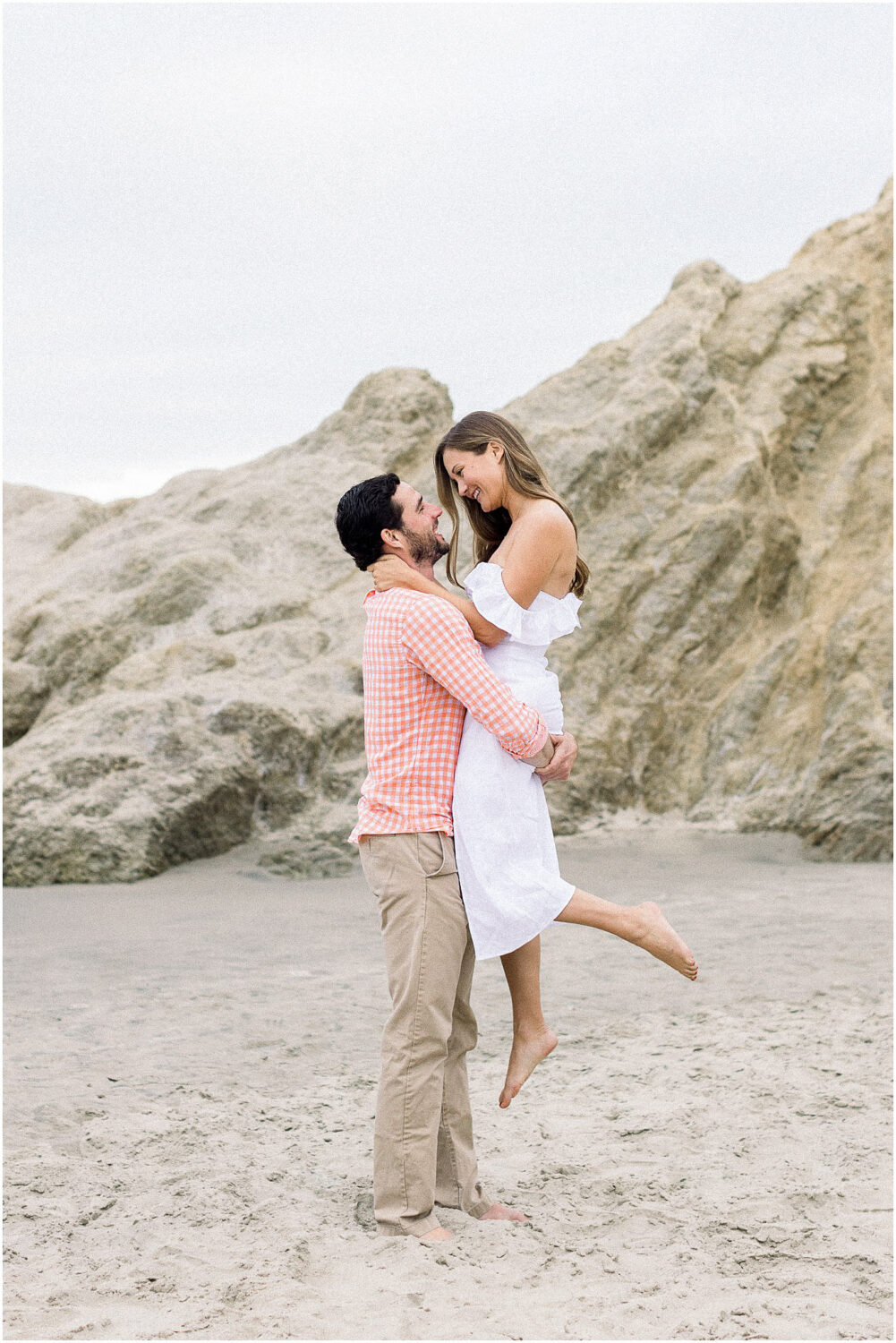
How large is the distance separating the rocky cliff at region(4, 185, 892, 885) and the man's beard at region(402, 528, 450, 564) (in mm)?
6701

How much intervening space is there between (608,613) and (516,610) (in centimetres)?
912

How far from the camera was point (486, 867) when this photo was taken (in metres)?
3.46

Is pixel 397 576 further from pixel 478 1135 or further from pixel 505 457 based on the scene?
pixel 478 1135

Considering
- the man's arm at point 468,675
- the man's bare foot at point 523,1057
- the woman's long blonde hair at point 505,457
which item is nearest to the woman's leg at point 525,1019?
the man's bare foot at point 523,1057

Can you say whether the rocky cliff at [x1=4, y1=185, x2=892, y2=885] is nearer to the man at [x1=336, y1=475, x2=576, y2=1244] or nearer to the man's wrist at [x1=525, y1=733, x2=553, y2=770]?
the man at [x1=336, y1=475, x2=576, y2=1244]

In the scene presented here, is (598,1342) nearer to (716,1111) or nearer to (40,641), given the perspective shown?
(716,1111)

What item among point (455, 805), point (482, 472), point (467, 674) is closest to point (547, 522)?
point (482, 472)

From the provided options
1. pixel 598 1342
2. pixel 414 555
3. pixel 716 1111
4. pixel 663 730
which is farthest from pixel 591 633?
pixel 598 1342

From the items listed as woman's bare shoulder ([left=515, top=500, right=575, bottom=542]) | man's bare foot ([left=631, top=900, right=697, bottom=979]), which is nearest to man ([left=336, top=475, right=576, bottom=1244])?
woman's bare shoulder ([left=515, top=500, right=575, bottom=542])

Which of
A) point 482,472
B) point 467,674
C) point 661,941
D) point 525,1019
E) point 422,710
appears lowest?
point 525,1019

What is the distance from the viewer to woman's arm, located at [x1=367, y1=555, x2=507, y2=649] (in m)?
3.58

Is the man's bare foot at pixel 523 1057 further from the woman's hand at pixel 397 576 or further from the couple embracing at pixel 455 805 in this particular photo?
the woman's hand at pixel 397 576

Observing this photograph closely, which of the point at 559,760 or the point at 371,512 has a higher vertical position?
the point at 371,512

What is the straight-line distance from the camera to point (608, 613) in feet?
41.2
